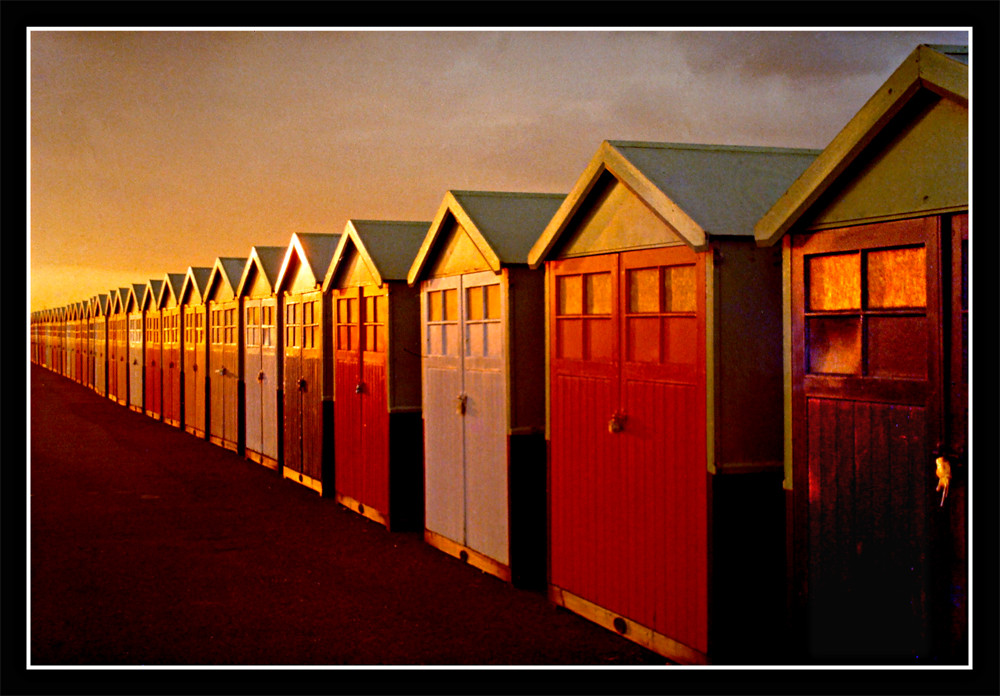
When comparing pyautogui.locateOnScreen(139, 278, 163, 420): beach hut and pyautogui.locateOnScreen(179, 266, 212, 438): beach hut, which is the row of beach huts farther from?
pyautogui.locateOnScreen(139, 278, 163, 420): beach hut

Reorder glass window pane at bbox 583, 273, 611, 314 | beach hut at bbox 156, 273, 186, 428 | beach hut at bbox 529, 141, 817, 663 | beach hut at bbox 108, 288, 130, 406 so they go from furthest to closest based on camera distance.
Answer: beach hut at bbox 108, 288, 130, 406, beach hut at bbox 156, 273, 186, 428, glass window pane at bbox 583, 273, 611, 314, beach hut at bbox 529, 141, 817, 663

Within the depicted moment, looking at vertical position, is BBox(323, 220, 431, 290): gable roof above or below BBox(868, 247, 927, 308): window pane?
above

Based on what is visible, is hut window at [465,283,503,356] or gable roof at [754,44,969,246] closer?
gable roof at [754,44,969,246]

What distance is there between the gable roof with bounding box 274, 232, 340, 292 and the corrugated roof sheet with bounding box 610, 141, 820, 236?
7723mm

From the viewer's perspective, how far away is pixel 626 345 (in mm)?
6926

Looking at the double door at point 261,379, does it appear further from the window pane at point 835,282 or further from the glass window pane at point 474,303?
the window pane at point 835,282

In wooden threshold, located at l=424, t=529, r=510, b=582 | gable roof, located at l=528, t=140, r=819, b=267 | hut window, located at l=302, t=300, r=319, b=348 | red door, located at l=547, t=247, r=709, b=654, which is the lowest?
wooden threshold, located at l=424, t=529, r=510, b=582

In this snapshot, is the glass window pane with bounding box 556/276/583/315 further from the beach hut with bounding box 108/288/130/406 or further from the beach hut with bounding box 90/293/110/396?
the beach hut with bounding box 90/293/110/396

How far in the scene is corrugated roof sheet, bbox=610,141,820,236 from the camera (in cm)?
615

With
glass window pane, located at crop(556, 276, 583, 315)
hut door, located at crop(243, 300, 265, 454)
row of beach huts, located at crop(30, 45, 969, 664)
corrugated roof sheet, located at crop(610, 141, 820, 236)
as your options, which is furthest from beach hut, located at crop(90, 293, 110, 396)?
corrugated roof sheet, located at crop(610, 141, 820, 236)

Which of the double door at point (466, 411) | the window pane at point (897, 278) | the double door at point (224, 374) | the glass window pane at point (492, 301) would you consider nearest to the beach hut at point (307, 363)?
the double door at point (224, 374)

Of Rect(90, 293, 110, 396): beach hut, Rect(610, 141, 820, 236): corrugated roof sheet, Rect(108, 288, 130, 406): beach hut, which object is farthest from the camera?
Rect(90, 293, 110, 396): beach hut

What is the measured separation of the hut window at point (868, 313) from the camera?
4.76 m

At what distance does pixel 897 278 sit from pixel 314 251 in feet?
35.3
